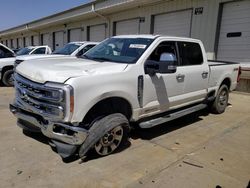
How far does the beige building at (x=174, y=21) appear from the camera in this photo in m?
10.5

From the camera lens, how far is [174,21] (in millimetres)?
13109

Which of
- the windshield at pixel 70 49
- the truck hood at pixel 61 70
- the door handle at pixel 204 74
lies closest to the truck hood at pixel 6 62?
the windshield at pixel 70 49

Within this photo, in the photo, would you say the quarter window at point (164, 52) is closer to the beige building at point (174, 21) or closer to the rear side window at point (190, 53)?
the rear side window at point (190, 53)

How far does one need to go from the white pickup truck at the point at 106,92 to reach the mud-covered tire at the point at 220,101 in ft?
5.00

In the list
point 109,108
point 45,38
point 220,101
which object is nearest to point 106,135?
point 109,108

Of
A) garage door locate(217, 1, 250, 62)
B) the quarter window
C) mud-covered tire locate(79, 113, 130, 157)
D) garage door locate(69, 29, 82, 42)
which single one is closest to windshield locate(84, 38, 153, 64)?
the quarter window

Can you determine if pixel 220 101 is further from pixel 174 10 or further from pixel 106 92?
pixel 174 10

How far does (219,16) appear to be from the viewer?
36.0ft

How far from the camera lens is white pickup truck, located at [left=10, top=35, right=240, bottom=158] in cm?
325

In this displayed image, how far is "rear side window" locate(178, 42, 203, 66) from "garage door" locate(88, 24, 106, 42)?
13.5 metres

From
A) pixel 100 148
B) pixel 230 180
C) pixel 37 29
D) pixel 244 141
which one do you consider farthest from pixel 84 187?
pixel 37 29

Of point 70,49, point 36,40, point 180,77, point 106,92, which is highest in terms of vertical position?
point 36,40

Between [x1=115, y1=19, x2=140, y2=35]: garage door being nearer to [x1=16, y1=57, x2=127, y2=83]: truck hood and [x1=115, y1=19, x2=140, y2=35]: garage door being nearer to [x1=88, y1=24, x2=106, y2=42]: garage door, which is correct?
[x1=88, y1=24, x2=106, y2=42]: garage door

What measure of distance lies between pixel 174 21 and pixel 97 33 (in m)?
7.75
